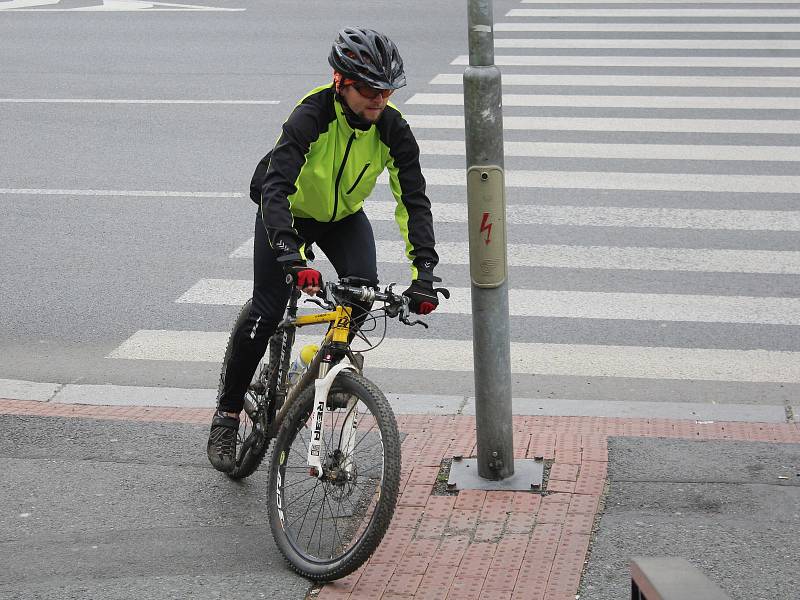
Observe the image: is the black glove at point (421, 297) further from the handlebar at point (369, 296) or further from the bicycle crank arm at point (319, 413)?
the bicycle crank arm at point (319, 413)

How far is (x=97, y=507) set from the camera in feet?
17.5

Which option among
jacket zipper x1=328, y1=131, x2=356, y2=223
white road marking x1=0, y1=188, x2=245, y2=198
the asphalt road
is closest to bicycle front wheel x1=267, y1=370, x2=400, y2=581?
jacket zipper x1=328, y1=131, x2=356, y2=223

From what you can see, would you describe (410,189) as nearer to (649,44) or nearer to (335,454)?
(335,454)

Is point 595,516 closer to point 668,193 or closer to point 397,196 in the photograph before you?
point 397,196

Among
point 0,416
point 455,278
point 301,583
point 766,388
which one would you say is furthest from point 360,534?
point 455,278

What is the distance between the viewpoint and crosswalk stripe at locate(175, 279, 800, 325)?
8.03 meters

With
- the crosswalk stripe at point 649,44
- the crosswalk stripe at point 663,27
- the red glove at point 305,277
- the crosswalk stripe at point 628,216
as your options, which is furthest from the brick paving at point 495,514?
the crosswalk stripe at point 663,27

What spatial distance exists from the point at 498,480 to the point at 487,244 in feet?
3.32

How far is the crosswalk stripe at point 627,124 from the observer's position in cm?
1252

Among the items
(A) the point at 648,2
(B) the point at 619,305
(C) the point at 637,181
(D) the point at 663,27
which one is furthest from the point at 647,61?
(B) the point at 619,305

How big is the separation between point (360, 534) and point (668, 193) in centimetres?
650

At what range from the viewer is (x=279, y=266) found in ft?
16.9

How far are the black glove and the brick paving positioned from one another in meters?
0.90

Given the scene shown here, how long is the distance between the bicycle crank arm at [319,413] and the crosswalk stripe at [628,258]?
14.5ft
